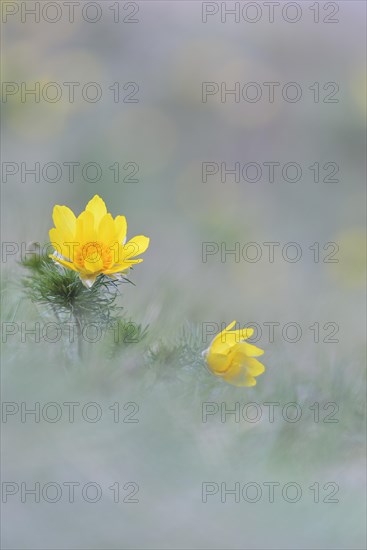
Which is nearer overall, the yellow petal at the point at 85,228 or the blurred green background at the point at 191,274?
the blurred green background at the point at 191,274

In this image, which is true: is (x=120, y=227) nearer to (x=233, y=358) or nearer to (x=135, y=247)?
(x=135, y=247)

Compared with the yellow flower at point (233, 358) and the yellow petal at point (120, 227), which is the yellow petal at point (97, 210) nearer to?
the yellow petal at point (120, 227)

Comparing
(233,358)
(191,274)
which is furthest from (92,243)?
(191,274)

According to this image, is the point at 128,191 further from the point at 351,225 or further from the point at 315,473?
the point at 315,473

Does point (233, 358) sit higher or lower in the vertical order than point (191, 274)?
lower

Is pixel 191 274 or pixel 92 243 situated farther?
pixel 191 274

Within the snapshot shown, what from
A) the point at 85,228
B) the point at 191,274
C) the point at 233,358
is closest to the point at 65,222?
the point at 85,228

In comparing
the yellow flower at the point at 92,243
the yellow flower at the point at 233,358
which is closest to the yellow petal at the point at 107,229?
the yellow flower at the point at 92,243
